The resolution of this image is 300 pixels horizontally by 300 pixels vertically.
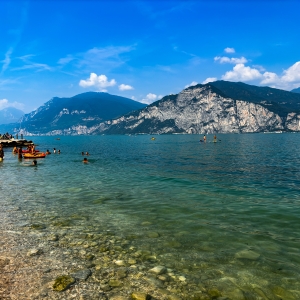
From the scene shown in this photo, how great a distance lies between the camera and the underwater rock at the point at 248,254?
10117 mm

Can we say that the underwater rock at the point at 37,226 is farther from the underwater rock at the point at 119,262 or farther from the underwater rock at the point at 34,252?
the underwater rock at the point at 119,262

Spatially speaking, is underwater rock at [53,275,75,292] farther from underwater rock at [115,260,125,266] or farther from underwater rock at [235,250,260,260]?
underwater rock at [235,250,260,260]

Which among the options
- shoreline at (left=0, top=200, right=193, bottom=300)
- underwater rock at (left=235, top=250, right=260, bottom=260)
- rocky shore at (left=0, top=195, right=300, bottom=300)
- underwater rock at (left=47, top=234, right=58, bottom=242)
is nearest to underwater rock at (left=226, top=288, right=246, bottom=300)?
rocky shore at (left=0, top=195, right=300, bottom=300)

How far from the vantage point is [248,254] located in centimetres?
1041

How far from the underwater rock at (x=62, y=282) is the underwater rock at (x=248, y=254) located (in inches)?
269

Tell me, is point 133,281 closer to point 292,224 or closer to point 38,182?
point 292,224

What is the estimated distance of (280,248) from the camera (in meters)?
11.0

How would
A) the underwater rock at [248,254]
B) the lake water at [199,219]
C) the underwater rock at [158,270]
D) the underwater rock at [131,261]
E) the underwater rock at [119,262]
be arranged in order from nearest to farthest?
the underwater rock at [158,270] → the lake water at [199,219] → the underwater rock at [119,262] → the underwater rock at [131,261] → the underwater rock at [248,254]

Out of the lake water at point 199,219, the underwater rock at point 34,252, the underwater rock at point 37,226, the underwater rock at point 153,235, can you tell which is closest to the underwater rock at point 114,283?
the lake water at point 199,219

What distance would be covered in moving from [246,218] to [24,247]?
1284cm

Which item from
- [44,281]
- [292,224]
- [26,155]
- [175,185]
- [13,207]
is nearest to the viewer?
[44,281]

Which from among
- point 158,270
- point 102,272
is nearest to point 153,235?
point 158,270

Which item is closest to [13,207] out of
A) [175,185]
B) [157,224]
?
[157,224]

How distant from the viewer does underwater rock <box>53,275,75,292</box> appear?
7.56 metres
